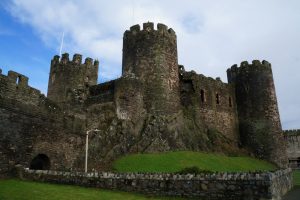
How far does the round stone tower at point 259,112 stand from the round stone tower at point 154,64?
12.3 meters

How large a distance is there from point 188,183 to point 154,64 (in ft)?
60.8

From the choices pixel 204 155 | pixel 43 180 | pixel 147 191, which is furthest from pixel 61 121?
pixel 204 155

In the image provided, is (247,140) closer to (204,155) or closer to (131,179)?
(204,155)

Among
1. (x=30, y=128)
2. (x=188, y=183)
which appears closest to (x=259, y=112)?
(x=188, y=183)

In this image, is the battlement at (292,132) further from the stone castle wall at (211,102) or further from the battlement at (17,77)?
the battlement at (17,77)

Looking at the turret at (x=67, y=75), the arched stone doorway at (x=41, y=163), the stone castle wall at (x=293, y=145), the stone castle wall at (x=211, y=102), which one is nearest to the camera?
the arched stone doorway at (x=41, y=163)

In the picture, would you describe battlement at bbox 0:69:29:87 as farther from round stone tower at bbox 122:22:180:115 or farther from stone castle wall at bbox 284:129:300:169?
stone castle wall at bbox 284:129:300:169

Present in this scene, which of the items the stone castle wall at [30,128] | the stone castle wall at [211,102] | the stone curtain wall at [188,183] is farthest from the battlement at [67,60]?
the stone curtain wall at [188,183]

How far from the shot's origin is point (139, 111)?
29516 mm

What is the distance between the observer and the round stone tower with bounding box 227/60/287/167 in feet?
124

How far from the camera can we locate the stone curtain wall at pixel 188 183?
1299cm

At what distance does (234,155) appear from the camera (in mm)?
34406

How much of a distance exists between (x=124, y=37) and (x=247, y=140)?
1953cm

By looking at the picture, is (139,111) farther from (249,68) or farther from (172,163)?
Result: (249,68)
